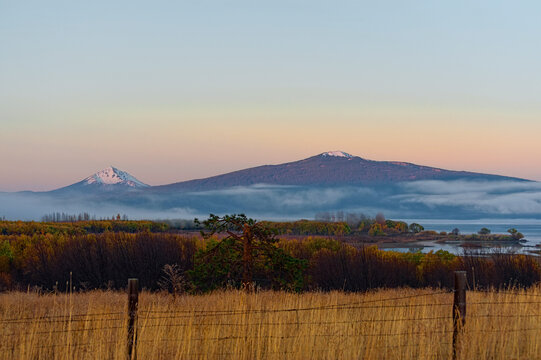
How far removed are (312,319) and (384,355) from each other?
1352 mm

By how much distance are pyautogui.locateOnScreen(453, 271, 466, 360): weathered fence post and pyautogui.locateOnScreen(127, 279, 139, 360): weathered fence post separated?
416 cm

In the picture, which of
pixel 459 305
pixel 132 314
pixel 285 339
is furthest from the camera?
pixel 285 339

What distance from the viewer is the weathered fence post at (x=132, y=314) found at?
298 inches

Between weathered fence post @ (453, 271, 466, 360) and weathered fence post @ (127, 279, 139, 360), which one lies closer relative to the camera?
weathered fence post @ (127, 279, 139, 360)

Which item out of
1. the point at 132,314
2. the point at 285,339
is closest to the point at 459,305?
the point at 285,339

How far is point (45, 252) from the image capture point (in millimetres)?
24422

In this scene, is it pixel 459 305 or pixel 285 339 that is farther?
pixel 285 339

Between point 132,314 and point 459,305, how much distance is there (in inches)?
169

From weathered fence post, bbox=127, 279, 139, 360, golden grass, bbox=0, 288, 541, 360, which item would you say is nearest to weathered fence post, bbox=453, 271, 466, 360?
golden grass, bbox=0, 288, 541, 360

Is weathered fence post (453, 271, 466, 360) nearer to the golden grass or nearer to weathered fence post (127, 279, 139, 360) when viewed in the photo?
the golden grass

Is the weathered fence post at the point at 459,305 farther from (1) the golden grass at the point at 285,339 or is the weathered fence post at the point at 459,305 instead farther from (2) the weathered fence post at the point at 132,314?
(2) the weathered fence post at the point at 132,314

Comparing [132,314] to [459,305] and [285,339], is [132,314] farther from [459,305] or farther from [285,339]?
[459,305]

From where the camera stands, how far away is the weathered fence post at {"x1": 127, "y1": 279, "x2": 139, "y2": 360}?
758cm

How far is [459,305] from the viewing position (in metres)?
8.30
